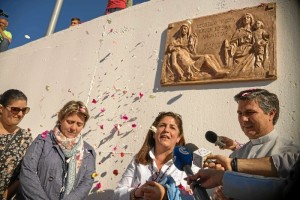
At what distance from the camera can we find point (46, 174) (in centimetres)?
260

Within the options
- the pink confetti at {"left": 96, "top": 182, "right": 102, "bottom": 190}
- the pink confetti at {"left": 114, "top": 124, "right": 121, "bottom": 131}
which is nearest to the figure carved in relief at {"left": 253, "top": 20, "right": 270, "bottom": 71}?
the pink confetti at {"left": 114, "top": 124, "right": 121, "bottom": 131}

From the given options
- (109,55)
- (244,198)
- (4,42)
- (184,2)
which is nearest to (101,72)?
(109,55)

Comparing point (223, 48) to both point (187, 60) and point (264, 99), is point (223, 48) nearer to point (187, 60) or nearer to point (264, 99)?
point (187, 60)

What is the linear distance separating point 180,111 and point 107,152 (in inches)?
55.6

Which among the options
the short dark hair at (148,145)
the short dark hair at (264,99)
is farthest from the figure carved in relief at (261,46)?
the short dark hair at (148,145)

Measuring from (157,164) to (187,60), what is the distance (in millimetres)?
1793

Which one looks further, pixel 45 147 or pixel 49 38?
pixel 49 38

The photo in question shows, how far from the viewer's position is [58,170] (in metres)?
2.66

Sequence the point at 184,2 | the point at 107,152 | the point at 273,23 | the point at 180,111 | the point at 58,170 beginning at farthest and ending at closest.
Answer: the point at 184,2
the point at 107,152
the point at 180,111
the point at 273,23
the point at 58,170

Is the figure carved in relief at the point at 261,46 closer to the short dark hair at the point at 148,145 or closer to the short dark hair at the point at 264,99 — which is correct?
the short dark hair at the point at 264,99

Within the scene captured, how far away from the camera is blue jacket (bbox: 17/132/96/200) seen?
2477 mm

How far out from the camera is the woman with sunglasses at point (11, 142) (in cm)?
262

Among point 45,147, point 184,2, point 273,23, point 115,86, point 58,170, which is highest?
point 184,2

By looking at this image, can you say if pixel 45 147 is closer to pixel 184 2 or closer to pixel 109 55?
pixel 109 55
